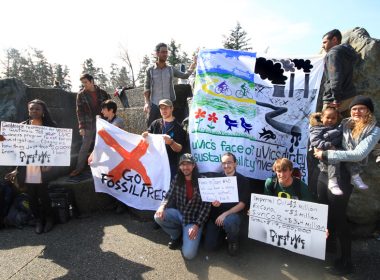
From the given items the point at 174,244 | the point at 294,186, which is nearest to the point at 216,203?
the point at 174,244

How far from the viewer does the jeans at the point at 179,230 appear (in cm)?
380

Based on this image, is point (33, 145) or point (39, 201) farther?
point (39, 201)

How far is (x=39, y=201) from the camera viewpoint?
4.87 m

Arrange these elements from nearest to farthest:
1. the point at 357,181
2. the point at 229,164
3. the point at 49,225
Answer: the point at 357,181
the point at 229,164
the point at 49,225

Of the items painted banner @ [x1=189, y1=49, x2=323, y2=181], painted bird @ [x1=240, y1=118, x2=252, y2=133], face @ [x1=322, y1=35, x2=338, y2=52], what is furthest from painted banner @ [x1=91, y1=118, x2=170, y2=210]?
face @ [x1=322, y1=35, x2=338, y2=52]

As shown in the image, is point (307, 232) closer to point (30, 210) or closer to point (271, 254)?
point (271, 254)

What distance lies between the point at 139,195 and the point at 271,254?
2.05m

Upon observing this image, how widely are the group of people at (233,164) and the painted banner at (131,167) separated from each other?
20 centimetres

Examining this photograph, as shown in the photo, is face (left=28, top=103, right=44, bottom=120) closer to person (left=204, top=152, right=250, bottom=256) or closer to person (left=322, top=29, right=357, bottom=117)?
A: person (left=204, top=152, right=250, bottom=256)

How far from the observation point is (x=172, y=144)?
14.4 ft

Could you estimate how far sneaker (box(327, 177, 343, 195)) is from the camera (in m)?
3.26

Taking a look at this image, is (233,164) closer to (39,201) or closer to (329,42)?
(329,42)

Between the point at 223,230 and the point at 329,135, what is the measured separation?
1772mm

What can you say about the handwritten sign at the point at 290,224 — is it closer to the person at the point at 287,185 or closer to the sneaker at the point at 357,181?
the person at the point at 287,185
